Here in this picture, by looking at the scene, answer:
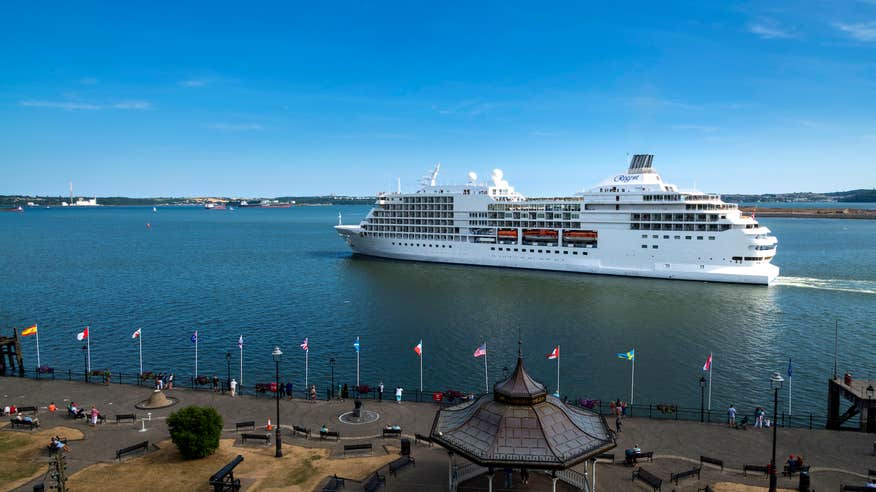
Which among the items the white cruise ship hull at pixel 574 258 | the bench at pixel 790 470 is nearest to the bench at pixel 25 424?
the bench at pixel 790 470

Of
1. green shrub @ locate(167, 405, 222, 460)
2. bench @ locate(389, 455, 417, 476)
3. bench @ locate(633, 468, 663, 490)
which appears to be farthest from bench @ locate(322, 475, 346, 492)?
bench @ locate(633, 468, 663, 490)

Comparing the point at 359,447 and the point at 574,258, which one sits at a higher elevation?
the point at 574,258

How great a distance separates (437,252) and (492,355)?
50.4m

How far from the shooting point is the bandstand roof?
17078mm

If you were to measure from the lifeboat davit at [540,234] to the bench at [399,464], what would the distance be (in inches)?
2542

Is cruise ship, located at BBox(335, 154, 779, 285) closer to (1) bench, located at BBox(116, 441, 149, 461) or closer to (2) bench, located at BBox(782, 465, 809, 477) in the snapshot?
(2) bench, located at BBox(782, 465, 809, 477)

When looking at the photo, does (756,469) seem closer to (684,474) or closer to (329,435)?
(684,474)

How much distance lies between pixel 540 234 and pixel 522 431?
67567 mm

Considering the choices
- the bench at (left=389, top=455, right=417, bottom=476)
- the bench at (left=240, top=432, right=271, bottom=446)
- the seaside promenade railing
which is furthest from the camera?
the seaside promenade railing

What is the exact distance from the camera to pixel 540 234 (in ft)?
275

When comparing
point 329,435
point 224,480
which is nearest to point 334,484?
point 224,480

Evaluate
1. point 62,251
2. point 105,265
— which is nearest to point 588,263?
point 105,265

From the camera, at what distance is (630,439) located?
24.2 metres

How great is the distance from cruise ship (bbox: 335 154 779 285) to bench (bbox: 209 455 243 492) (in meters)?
66.2
